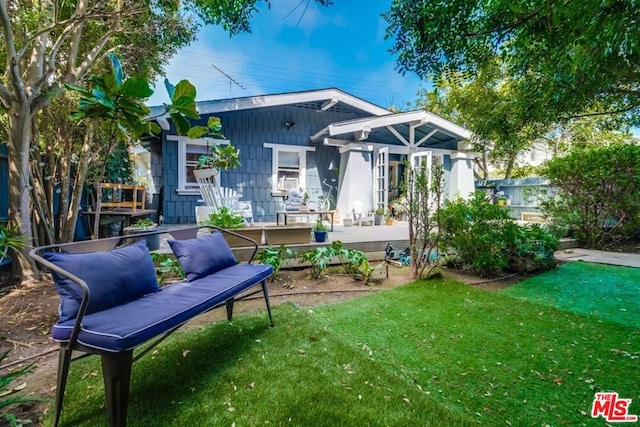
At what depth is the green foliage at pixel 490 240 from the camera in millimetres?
4188

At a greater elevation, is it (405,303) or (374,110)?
(374,110)

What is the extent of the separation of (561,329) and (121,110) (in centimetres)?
386

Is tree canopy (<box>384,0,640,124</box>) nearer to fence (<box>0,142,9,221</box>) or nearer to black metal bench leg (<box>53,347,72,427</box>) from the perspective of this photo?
black metal bench leg (<box>53,347,72,427</box>)

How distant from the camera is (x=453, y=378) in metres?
1.95

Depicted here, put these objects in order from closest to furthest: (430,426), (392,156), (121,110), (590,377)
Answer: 1. (430,426)
2. (590,377)
3. (121,110)
4. (392,156)

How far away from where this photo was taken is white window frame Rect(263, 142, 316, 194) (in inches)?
311

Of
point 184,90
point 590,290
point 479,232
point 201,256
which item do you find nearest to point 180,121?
point 184,90

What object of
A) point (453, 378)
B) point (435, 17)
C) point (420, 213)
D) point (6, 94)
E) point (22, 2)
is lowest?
point (453, 378)

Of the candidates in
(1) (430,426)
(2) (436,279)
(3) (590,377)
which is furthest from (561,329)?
(1) (430,426)

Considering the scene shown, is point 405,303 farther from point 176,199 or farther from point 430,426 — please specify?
point 176,199

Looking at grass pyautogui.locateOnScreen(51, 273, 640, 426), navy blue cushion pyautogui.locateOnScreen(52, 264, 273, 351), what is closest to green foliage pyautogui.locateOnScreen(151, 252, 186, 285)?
grass pyautogui.locateOnScreen(51, 273, 640, 426)

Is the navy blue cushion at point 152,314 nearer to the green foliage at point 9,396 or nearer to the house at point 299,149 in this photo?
the green foliage at point 9,396

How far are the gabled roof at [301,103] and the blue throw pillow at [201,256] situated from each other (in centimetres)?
439

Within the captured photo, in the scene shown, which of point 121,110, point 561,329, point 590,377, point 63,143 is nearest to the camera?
point 590,377
